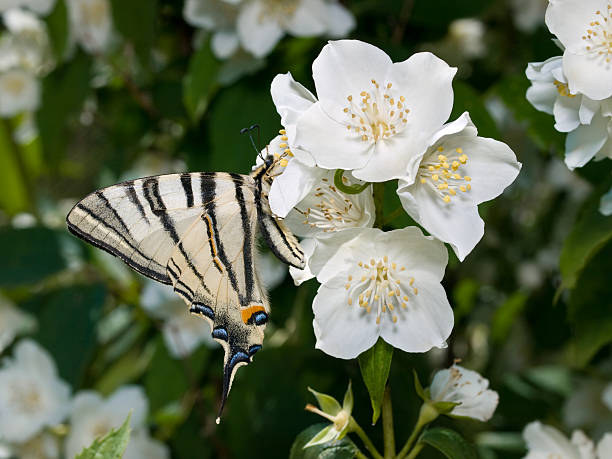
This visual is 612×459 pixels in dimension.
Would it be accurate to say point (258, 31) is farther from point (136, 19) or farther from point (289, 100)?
point (289, 100)

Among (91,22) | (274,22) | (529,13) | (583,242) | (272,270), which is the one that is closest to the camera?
(583,242)

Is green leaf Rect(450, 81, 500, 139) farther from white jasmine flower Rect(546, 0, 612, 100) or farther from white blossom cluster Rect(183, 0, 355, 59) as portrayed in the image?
white blossom cluster Rect(183, 0, 355, 59)

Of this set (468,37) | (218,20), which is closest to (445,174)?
(218,20)

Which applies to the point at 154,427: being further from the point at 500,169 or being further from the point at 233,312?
the point at 500,169

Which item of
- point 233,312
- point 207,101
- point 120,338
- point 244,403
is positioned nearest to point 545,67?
point 233,312

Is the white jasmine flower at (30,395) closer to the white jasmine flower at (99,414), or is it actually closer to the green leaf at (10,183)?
the white jasmine flower at (99,414)

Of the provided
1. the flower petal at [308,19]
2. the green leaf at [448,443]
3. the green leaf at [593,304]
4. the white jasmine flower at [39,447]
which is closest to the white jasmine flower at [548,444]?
the green leaf at [593,304]

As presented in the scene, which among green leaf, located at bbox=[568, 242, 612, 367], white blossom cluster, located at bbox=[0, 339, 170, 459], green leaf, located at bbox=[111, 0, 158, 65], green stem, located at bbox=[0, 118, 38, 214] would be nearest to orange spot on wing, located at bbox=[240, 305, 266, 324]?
green leaf, located at bbox=[568, 242, 612, 367]
